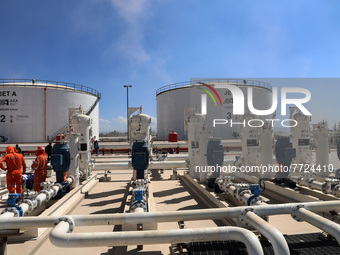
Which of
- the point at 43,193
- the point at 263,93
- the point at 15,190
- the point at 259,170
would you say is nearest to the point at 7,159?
the point at 15,190

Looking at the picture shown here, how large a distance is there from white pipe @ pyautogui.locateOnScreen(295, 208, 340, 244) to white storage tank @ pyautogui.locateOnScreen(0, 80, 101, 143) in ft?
67.0

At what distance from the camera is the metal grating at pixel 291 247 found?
9.47 ft

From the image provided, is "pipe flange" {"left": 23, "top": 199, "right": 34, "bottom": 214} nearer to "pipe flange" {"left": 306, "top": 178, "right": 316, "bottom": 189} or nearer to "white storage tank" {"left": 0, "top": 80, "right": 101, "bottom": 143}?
"pipe flange" {"left": 306, "top": 178, "right": 316, "bottom": 189}

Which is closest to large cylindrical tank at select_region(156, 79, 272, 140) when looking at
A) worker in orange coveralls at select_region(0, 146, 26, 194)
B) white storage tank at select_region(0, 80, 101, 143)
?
white storage tank at select_region(0, 80, 101, 143)

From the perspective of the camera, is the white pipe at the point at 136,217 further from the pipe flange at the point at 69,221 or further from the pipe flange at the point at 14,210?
the pipe flange at the point at 14,210

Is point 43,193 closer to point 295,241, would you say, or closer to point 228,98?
point 295,241

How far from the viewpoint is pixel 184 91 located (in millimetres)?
23281

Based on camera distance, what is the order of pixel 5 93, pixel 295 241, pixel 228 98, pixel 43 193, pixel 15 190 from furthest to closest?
pixel 228 98 → pixel 5 93 → pixel 15 190 → pixel 43 193 → pixel 295 241

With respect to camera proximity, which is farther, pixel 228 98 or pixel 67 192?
pixel 228 98

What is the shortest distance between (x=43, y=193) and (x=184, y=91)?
19.6 m

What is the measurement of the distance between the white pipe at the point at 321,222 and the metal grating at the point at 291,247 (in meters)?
0.47

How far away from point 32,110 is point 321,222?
2153cm

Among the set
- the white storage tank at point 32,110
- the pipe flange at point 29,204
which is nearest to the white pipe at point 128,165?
the pipe flange at point 29,204

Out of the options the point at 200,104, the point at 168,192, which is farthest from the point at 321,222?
the point at 200,104
